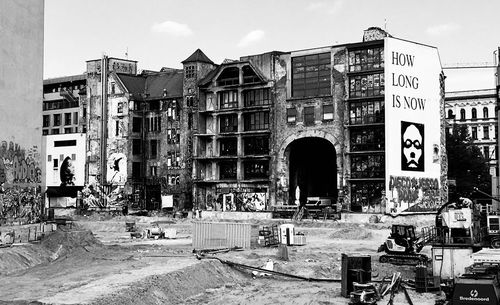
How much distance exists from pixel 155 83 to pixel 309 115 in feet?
106

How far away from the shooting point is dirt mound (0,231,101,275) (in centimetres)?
3872

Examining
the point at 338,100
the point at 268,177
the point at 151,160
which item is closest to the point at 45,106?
the point at 151,160

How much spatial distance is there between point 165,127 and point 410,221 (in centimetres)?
4177

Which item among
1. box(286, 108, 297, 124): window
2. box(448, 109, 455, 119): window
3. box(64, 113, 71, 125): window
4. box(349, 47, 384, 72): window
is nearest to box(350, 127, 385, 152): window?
box(349, 47, 384, 72): window

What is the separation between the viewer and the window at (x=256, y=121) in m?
93.7

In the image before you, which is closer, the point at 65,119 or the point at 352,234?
the point at 352,234

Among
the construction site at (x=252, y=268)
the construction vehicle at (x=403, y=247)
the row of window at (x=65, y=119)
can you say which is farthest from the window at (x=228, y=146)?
the construction vehicle at (x=403, y=247)

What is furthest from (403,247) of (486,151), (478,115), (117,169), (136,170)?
(478,115)

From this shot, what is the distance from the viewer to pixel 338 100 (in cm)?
8669

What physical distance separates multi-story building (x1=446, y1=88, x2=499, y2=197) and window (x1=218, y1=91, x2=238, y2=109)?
46899 mm

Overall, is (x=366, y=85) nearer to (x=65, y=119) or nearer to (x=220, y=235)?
(x=220, y=235)

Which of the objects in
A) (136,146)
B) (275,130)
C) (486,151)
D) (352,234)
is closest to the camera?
(352,234)

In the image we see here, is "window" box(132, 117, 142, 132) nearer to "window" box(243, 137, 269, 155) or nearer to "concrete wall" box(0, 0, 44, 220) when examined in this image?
"window" box(243, 137, 269, 155)

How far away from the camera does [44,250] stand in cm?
4344
